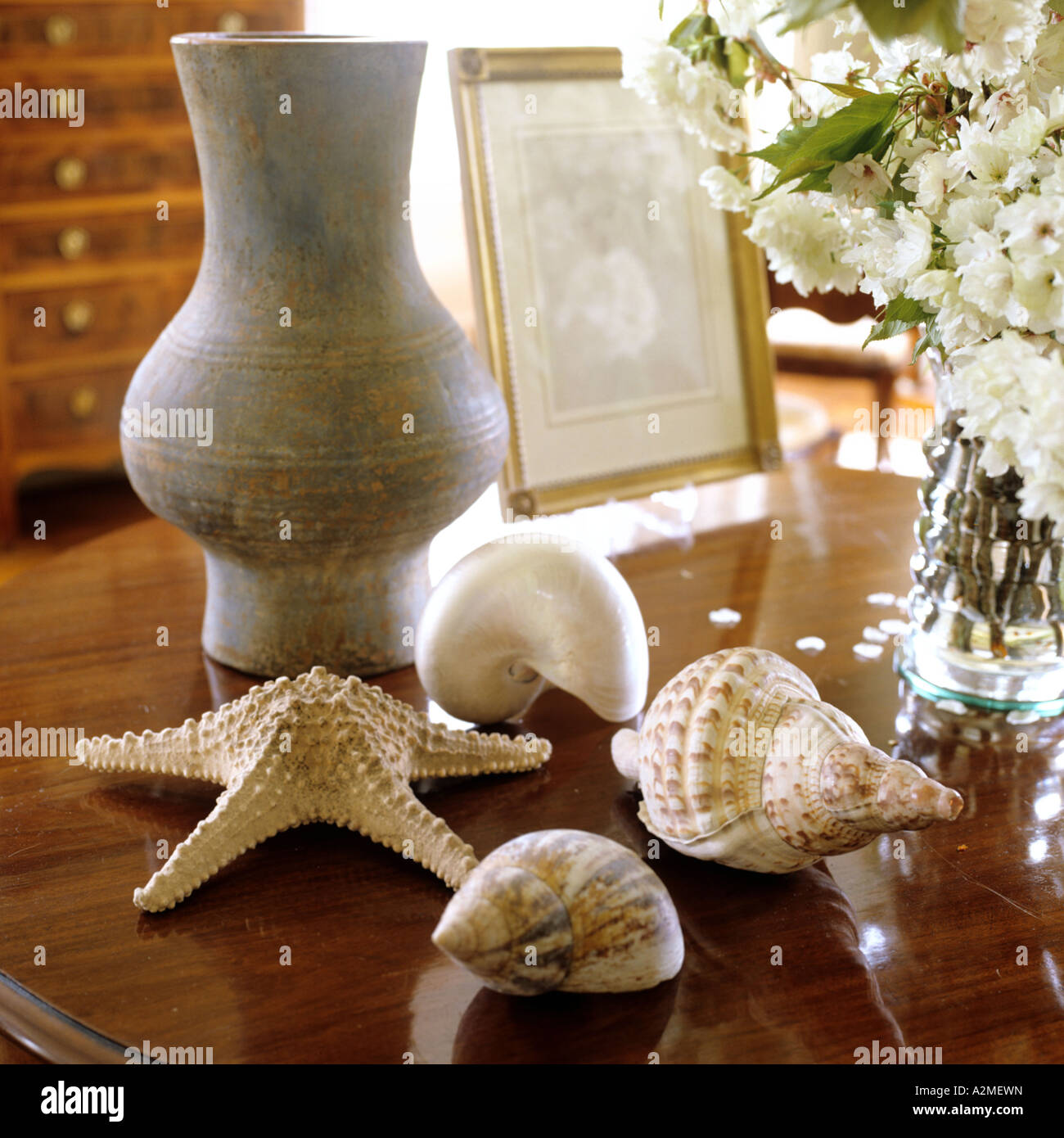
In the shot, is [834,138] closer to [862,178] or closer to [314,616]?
[862,178]

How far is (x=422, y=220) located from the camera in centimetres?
290

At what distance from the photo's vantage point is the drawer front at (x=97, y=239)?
2.36m

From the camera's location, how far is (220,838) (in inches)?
26.5

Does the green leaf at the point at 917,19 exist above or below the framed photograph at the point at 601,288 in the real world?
above

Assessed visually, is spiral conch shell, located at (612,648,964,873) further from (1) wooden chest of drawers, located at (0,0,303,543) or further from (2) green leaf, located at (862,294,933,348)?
(1) wooden chest of drawers, located at (0,0,303,543)

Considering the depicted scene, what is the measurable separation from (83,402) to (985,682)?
2065mm

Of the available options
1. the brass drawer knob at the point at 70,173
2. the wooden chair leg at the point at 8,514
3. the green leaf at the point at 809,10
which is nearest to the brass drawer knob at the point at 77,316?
the brass drawer knob at the point at 70,173

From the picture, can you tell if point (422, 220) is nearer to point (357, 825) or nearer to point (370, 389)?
point (370, 389)

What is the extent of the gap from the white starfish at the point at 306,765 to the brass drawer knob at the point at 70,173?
189 centimetres

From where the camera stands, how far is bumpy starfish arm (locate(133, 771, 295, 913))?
66 centimetres

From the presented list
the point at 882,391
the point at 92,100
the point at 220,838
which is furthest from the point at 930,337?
the point at 92,100

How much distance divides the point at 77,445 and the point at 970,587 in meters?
2.08

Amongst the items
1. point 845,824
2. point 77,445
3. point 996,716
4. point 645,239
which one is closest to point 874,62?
point 645,239

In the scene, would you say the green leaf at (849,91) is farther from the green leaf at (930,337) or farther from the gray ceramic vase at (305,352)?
the gray ceramic vase at (305,352)
